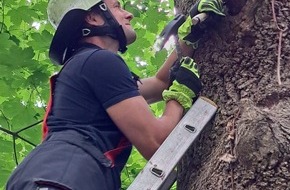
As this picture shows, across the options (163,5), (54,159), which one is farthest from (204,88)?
(163,5)

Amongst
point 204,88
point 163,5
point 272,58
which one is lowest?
point 163,5

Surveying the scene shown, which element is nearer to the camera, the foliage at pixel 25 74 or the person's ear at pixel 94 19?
the person's ear at pixel 94 19

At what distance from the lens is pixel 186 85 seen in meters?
2.55

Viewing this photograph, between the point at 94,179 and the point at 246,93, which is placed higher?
the point at 246,93

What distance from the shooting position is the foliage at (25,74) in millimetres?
4102

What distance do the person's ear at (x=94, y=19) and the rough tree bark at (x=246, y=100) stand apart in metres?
0.59

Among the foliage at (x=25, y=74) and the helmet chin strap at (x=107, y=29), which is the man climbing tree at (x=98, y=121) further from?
the foliage at (x=25, y=74)

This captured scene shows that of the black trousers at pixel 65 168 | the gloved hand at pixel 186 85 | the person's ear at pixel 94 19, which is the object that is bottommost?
the black trousers at pixel 65 168

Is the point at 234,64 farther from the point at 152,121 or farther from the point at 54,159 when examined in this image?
the point at 54,159

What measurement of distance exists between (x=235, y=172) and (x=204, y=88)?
0.53 m

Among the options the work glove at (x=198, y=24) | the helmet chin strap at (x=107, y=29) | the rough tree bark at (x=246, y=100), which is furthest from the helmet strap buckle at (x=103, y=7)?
the rough tree bark at (x=246, y=100)

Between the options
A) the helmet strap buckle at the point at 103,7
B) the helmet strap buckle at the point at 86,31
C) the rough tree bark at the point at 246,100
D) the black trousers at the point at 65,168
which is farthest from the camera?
the helmet strap buckle at the point at 103,7

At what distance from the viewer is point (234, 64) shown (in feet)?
8.13

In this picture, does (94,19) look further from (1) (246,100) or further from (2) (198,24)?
(1) (246,100)
